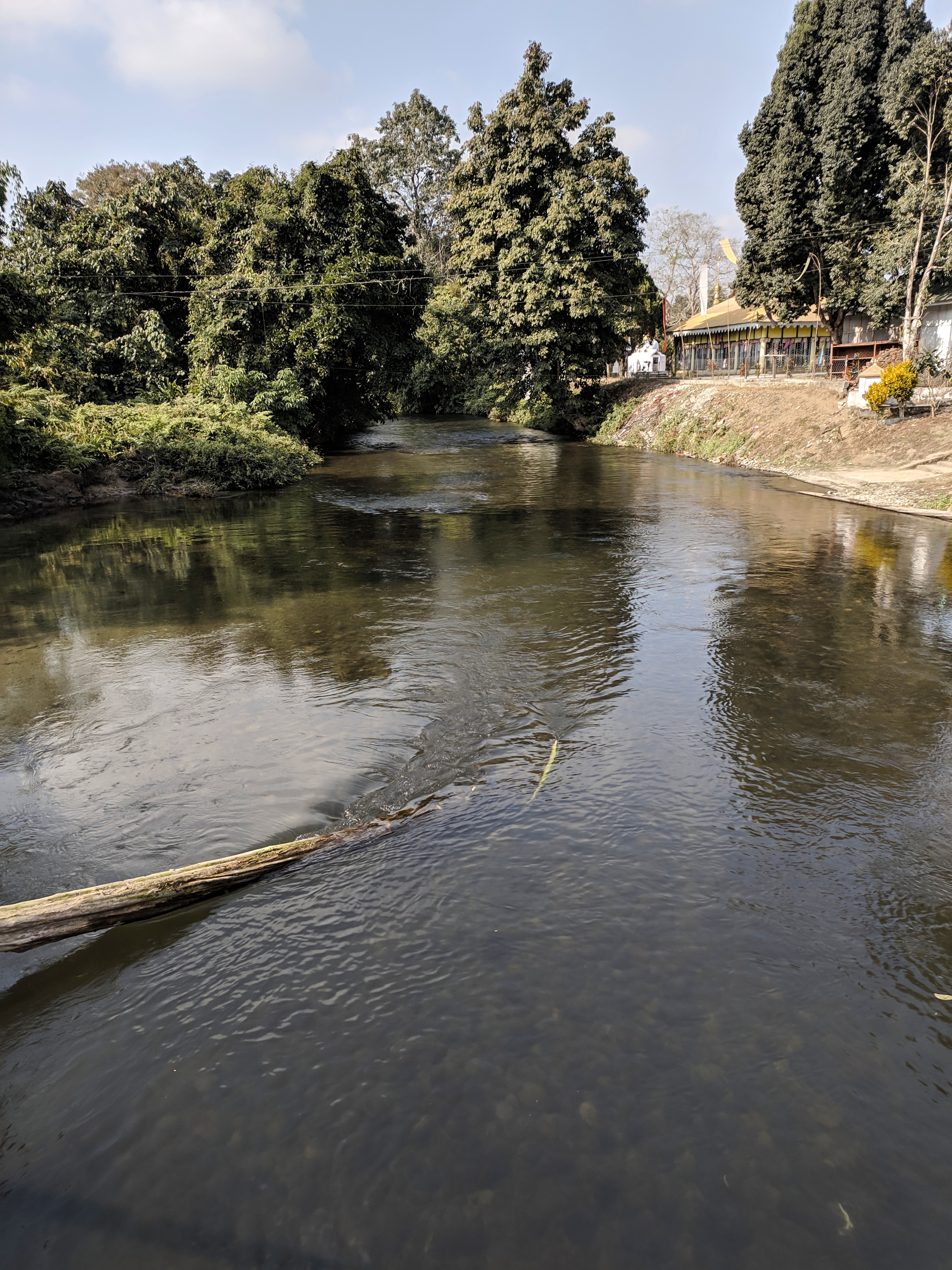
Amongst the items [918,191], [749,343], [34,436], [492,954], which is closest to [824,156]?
[918,191]

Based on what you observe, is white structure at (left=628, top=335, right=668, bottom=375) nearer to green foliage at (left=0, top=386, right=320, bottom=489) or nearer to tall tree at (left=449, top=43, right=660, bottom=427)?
tall tree at (left=449, top=43, right=660, bottom=427)

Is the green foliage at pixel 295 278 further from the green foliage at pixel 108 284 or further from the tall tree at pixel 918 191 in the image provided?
the tall tree at pixel 918 191

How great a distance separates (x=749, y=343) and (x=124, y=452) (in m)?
37.1

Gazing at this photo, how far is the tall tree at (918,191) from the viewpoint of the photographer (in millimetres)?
23062

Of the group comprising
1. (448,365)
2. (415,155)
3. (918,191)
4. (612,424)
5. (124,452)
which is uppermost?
(415,155)

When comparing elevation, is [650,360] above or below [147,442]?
above

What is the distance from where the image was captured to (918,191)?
2469 cm

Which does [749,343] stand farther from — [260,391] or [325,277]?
[260,391]

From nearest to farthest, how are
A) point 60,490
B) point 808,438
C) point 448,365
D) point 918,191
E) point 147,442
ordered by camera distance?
A: point 60,490 → point 147,442 → point 918,191 → point 808,438 → point 448,365

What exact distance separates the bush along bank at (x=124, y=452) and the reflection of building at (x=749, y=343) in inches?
951

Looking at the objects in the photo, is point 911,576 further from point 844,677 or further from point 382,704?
point 382,704

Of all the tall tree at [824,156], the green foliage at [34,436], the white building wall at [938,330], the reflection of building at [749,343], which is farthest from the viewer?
the reflection of building at [749,343]

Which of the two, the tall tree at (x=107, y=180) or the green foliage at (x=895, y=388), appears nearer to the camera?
the green foliage at (x=895, y=388)

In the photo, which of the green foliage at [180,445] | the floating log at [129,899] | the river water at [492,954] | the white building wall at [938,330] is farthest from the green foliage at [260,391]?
the floating log at [129,899]
